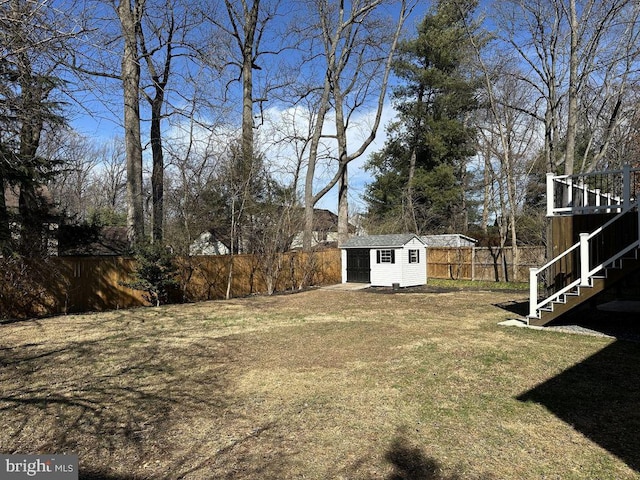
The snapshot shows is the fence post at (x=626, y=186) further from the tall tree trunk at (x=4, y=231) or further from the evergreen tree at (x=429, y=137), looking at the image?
the evergreen tree at (x=429, y=137)

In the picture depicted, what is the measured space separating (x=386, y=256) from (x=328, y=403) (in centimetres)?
1447

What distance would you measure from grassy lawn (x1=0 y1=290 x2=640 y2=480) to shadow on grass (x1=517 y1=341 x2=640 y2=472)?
2 centimetres

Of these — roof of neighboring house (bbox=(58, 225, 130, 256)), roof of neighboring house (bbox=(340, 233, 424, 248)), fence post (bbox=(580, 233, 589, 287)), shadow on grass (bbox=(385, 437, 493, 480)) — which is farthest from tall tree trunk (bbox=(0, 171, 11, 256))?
roof of neighboring house (bbox=(340, 233, 424, 248))

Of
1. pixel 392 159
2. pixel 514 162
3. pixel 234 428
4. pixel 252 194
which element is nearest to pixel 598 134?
pixel 514 162

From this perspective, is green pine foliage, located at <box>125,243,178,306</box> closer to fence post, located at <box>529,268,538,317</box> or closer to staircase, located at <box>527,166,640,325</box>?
fence post, located at <box>529,268,538,317</box>

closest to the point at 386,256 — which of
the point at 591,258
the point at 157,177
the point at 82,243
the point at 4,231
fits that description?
the point at 157,177

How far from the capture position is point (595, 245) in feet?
A: 25.7

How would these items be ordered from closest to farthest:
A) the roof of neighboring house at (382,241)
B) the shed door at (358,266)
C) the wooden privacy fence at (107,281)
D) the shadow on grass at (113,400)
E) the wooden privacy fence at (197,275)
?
the shadow on grass at (113,400) < the wooden privacy fence at (107,281) < the wooden privacy fence at (197,275) < the roof of neighboring house at (382,241) < the shed door at (358,266)

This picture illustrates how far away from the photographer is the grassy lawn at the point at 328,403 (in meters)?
3.14

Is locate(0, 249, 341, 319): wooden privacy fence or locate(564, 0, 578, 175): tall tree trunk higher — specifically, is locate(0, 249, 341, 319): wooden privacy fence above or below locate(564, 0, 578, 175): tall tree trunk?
below

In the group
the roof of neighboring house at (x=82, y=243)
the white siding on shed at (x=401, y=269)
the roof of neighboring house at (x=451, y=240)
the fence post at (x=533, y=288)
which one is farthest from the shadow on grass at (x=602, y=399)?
the roof of neighboring house at (x=451, y=240)

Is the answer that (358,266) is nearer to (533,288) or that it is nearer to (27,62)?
(533,288)

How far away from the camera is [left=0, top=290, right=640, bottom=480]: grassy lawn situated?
3.14 metres

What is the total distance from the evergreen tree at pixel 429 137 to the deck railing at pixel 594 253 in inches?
644
